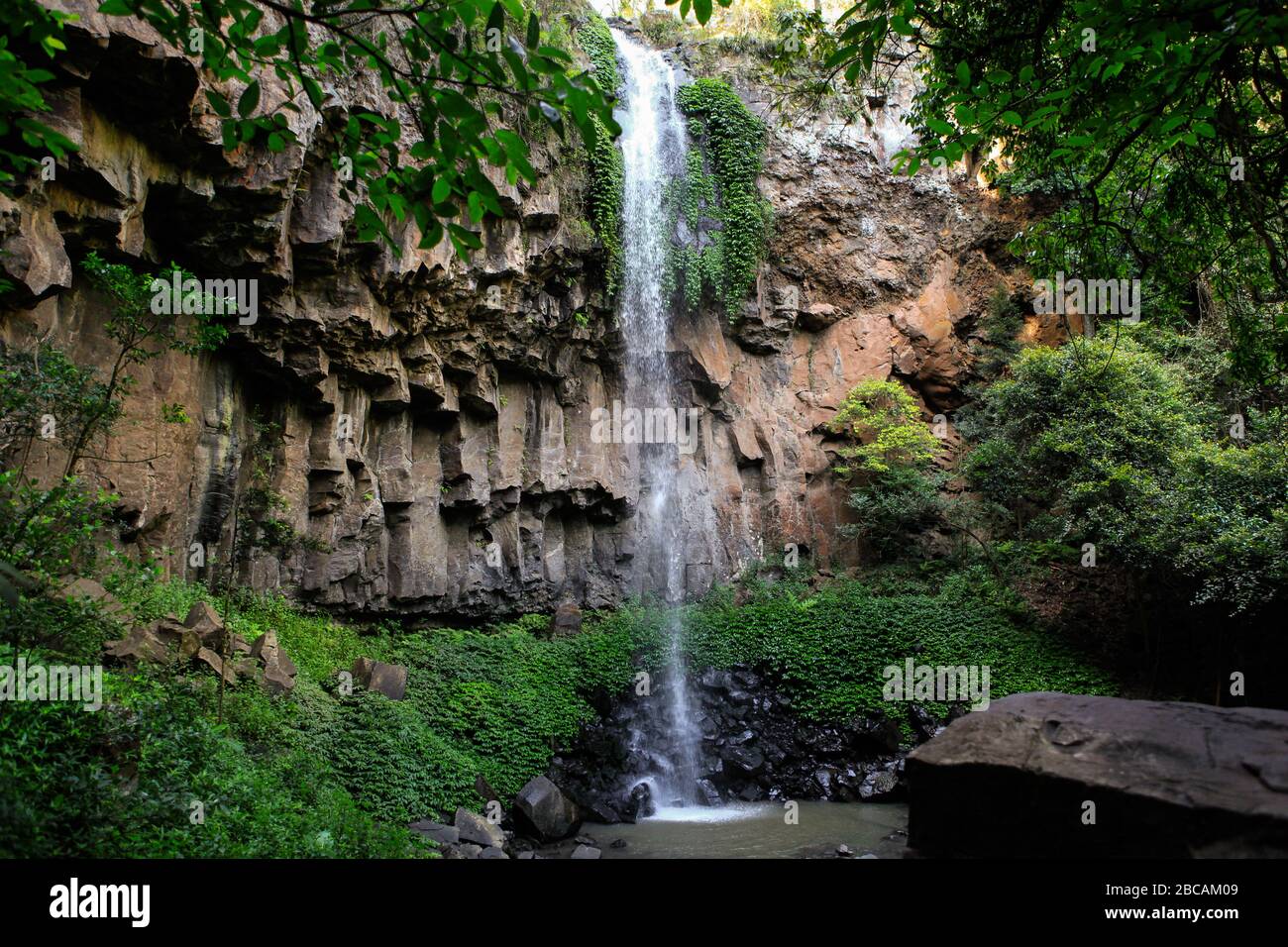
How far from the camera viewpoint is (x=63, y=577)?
274 inches

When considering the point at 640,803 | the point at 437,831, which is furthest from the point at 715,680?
the point at 437,831

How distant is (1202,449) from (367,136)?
13.3 metres

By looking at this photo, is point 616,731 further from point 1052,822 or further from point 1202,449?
point 1202,449

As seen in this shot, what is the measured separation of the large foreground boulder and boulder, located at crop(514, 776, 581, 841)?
4.62 meters

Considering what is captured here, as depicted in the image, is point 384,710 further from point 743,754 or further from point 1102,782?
point 1102,782

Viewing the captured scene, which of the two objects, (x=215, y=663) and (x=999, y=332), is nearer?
(x=215, y=663)

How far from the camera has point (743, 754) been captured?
1253 centimetres

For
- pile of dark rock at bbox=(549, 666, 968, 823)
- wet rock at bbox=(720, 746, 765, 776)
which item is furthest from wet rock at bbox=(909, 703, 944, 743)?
wet rock at bbox=(720, 746, 765, 776)

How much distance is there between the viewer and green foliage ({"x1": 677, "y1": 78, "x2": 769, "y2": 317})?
17.8 meters

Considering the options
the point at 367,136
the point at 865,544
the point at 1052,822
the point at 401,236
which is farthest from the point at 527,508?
the point at 367,136

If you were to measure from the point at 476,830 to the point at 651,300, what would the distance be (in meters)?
11.9

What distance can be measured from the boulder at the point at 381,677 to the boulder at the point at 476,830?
2.37 m

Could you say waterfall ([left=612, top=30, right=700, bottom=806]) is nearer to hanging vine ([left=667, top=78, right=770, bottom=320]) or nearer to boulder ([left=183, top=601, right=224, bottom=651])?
hanging vine ([left=667, top=78, right=770, bottom=320])

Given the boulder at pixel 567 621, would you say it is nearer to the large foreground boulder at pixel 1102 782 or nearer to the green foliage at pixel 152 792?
the green foliage at pixel 152 792
